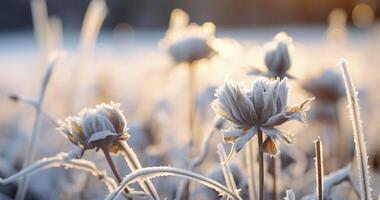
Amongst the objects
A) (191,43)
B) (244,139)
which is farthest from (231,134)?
(191,43)

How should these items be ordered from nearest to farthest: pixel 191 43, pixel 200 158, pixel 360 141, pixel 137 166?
1. pixel 360 141
2. pixel 137 166
3. pixel 200 158
4. pixel 191 43

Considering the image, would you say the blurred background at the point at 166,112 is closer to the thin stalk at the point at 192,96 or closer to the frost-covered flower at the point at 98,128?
the thin stalk at the point at 192,96

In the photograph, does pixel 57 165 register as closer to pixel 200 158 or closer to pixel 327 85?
pixel 200 158

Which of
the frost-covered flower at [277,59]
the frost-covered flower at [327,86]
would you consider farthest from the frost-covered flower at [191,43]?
the frost-covered flower at [277,59]

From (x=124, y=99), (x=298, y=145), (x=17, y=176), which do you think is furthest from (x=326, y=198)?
(x=124, y=99)

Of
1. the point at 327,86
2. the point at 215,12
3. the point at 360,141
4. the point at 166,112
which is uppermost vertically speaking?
the point at 215,12

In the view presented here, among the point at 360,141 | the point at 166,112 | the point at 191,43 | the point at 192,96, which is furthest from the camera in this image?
the point at 166,112
